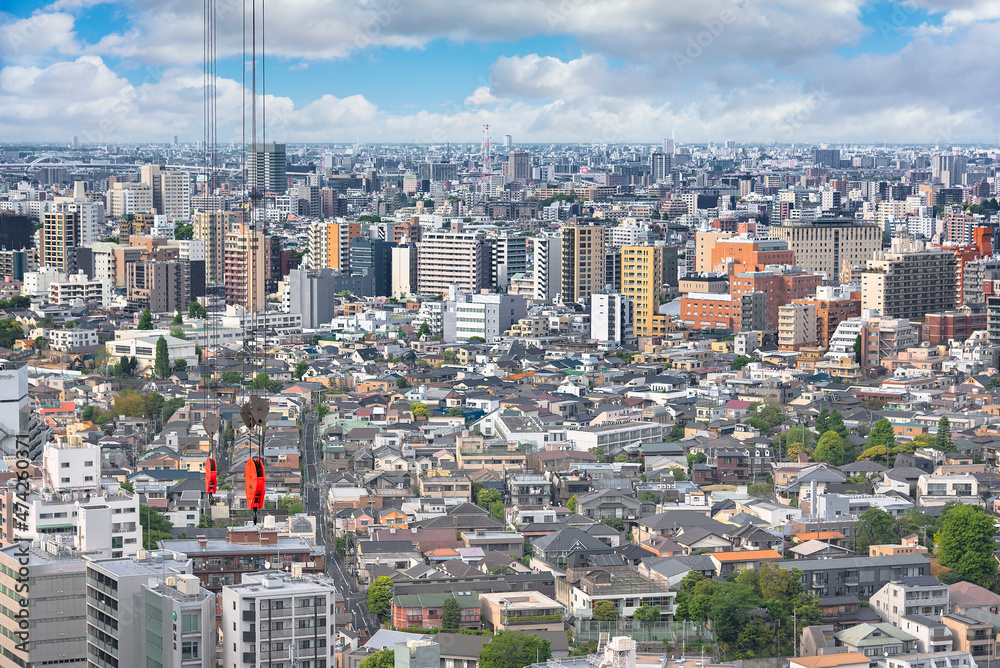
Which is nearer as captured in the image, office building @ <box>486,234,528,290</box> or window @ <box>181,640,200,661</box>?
window @ <box>181,640,200,661</box>

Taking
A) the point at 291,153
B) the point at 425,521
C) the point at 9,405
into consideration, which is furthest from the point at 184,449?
the point at 291,153

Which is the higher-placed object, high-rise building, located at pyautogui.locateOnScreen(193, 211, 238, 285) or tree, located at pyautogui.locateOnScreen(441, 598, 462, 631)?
high-rise building, located at pyautogui.locateOnScreen(193, 211, 238, 285)

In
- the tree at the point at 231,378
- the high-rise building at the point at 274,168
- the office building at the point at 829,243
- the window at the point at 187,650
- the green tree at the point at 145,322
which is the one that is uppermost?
the high-rise building at the point at 274,168

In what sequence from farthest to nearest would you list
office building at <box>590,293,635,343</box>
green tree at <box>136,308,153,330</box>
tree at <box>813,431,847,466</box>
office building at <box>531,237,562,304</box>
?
office building at <box>531,237,562,304</box> < green tree at <box>136,308,153,330</box> < office building at <box>590,293,635,343</box> < tree at <box>813,431,847,466</box>

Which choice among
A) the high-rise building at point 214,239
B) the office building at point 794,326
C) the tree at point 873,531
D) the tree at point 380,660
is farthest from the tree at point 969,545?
the high-rise building at point 214,239

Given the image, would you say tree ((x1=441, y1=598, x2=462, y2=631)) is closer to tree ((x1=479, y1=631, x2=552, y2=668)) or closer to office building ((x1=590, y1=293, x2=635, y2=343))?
tree ((x1=479, y1=631, x2=552, y2=668))

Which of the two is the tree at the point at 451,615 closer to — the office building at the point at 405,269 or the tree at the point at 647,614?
the tree at the point at 647,614

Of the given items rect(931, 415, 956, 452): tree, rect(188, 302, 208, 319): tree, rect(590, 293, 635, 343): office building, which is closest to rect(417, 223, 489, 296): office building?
rect(188, 302, 208, 319): tree

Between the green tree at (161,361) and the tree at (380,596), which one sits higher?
the green tree at (161,361)
